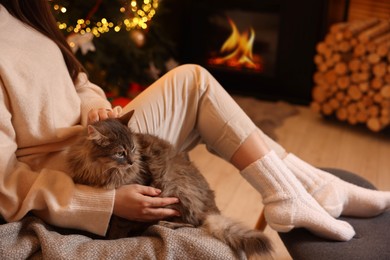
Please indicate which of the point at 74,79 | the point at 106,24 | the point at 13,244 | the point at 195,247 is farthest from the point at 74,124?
the point at 106,24

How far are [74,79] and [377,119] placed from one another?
1846mm

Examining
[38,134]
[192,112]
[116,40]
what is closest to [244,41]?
[116,40]

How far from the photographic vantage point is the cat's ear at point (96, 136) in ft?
3.98

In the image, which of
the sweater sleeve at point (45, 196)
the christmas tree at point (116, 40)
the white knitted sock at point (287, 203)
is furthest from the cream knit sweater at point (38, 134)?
the christmas tree at point (116, 40)

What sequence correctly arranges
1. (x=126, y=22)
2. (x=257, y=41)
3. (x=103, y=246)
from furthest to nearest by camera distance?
(x=257, y=41) < (x=126, y=22) < (x=103, y=246)

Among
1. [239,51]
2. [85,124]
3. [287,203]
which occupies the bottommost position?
[239,51]

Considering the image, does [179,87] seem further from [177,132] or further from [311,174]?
[311,174]

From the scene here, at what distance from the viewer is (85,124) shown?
1432mm

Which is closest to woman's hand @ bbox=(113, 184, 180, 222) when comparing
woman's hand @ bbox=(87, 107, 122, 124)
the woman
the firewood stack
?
the woman

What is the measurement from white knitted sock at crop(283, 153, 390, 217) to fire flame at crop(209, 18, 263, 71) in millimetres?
1840

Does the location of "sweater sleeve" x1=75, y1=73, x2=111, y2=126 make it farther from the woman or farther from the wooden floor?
the wooden floor

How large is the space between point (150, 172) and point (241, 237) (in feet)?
0.97

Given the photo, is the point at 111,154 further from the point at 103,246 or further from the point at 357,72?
the point at 357,72

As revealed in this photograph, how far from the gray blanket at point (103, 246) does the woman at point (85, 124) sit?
54 millimetres
